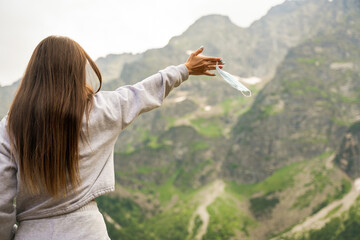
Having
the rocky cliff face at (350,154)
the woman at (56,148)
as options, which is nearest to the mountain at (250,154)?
the rocky cliff face at (350,154)

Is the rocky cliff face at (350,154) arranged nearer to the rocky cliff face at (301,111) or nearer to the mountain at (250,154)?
the mountain at (250,154)

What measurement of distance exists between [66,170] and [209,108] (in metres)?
105

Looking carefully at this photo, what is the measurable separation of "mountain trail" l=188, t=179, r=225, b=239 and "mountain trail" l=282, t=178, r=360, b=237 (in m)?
17.7

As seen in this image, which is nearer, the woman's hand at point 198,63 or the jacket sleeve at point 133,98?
the jacket sleeve at point 133,98

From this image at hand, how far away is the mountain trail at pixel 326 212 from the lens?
5516cm

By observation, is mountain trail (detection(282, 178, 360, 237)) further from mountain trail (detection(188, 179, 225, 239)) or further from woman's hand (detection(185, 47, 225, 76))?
woman's hand (detection(185, 47, 225, 76))

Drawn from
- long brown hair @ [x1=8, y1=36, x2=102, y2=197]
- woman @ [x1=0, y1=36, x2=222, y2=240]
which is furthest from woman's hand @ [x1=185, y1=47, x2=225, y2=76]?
long brown hair @ [x1=8, y1=36, x2=102, y2=197]

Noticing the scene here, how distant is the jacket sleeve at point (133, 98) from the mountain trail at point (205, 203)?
63.1 metres

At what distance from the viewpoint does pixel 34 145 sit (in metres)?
1.92

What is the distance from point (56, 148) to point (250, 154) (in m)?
81.5

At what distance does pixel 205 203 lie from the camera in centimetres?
6925

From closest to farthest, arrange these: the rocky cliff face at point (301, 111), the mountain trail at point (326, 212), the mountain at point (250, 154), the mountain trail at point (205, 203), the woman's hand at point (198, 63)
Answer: the woman's hand at point (198, 63) → the mountain trail at point (326, 212) → the mountain trail at point (205, 203) → the mountain at point (250, 154) → the rocky cliff face at point (301, 111)

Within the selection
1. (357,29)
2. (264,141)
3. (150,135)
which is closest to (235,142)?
(264,141)

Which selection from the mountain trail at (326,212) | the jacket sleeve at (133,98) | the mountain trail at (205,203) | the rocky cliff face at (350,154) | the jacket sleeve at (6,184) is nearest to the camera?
the jacket sleeve at (6,184)
